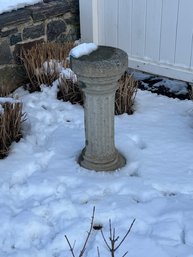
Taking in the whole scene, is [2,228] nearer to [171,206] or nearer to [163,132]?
[171,206]

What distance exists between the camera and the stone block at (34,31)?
172 inches

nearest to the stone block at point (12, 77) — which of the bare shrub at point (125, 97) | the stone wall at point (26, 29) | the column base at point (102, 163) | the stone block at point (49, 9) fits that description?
the stone wall at point (26, 29)

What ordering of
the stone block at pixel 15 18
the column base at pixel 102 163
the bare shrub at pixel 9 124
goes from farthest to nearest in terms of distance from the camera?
the stone block at pixel 15 18
the bare shrub at pixel 9 124
the column base at pixel 102 163

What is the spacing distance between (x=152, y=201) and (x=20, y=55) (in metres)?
2.18

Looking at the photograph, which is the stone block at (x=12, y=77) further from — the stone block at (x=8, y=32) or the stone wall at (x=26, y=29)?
the stone block at (x=8, y=32)

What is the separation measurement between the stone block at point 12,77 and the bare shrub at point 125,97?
3.46 ft

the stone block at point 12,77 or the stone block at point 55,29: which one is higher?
the stone block at point 55,29

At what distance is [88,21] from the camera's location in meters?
4.68

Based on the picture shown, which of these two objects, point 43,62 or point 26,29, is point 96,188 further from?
Answer: point 26,29

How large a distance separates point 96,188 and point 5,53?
1.87m

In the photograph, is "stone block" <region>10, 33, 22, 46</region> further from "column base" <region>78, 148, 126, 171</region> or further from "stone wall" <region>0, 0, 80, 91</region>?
"column base" <region>78, 148, 126, 171</region>

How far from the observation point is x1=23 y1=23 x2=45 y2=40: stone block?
4371 mm

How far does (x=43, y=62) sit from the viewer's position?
4301 mm

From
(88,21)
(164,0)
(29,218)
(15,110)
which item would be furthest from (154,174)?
(88,21)
